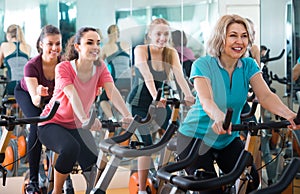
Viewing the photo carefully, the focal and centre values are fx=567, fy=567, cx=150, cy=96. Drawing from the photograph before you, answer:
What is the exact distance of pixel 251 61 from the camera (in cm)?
292

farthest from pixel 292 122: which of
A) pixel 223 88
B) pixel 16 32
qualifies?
pixel 16 32

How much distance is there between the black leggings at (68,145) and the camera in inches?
134

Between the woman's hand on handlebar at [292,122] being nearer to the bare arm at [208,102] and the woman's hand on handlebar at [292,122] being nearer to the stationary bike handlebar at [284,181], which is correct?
the bare arm at [208,102]

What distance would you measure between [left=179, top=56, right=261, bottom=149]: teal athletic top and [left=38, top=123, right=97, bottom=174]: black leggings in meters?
0.83

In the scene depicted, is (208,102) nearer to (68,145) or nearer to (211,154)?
(211,154)

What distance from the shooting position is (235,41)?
9.17ft

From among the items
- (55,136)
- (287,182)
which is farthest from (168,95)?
(287,182)

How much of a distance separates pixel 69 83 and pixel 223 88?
109 centimetres

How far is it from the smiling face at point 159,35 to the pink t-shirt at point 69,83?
91 cm

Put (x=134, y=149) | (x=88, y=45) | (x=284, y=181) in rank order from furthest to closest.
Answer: (x=88, y=45)
(x=134, y=149)
(x=284, y=181)

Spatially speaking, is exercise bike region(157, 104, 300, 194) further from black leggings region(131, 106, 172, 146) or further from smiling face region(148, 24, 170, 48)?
smiling face region(148, 24, 170, 48)

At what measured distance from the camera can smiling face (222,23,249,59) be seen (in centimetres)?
280

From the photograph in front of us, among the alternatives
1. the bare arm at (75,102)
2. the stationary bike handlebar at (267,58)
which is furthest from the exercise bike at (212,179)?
the stationary bike handlebar at (267,58)

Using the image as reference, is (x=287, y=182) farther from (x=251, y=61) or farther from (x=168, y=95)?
(x=168, y=95)
